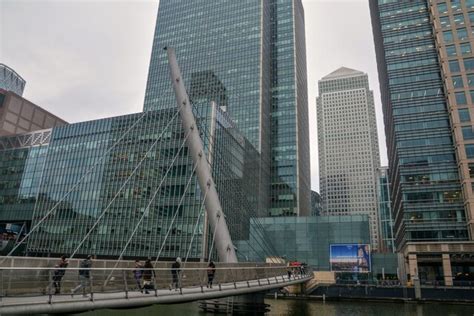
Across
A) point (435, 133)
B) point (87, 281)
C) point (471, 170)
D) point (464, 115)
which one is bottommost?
point (87, 281)

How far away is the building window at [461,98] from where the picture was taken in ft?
218

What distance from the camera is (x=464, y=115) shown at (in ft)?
216

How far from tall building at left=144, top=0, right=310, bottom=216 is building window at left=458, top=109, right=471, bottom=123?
2295 inches

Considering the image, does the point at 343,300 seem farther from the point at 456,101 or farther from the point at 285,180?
the point at 285,180

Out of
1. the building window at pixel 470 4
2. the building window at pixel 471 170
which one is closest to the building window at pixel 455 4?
the building window at pixel 470 4

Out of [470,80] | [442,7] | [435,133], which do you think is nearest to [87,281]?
[435,133]

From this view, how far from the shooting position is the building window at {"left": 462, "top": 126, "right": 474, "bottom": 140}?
64.4 metres

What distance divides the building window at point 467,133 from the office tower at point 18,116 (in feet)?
372

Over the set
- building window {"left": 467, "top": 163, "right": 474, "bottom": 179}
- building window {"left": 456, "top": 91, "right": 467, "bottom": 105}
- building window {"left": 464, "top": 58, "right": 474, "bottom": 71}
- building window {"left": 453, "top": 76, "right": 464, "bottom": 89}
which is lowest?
building window {"left": 467, "top": 163, "right": 474, "bottom": 179}

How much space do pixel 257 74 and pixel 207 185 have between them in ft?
325

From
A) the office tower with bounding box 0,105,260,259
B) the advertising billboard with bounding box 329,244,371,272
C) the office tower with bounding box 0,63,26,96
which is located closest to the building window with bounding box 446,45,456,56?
the advertising billboard with bounding box 329,244,371,272

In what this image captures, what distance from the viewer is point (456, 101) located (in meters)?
67.0

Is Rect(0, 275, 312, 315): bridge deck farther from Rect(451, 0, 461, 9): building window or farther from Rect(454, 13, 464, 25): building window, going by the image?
Rect(451, 0, 461, 9): building window

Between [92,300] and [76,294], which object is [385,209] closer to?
[76,294]
